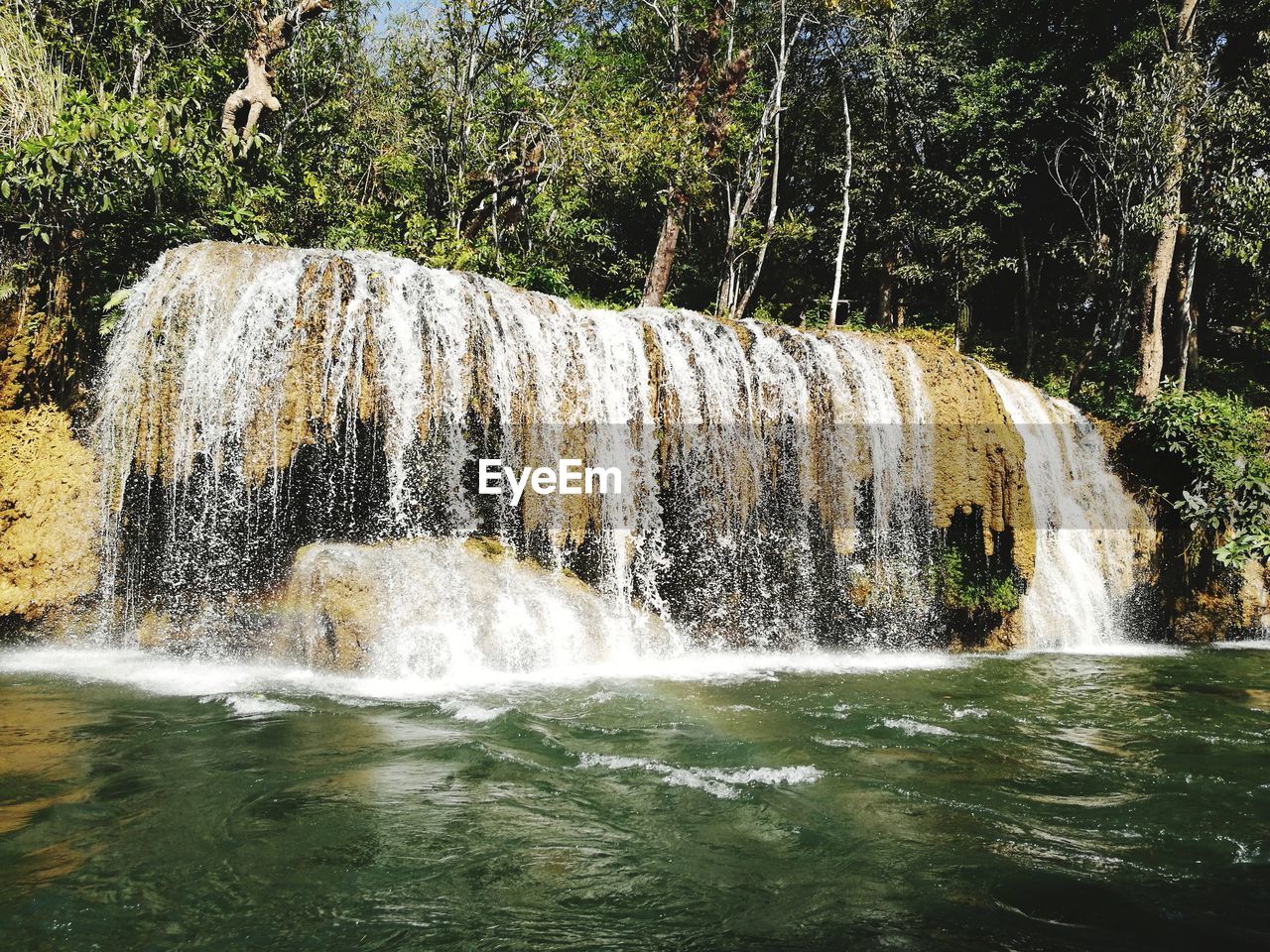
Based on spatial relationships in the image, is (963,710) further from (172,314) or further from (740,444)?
(172,314)

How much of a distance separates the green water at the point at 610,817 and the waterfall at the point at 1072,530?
13.0 feet

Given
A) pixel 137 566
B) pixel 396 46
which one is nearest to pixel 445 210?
pixel 396 46

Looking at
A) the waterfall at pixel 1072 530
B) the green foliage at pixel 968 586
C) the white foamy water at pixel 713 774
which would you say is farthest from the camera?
the waterfall at pixel 1072 530

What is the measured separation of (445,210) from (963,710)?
45.0ft

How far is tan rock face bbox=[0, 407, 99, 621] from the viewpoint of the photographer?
8.51 meters

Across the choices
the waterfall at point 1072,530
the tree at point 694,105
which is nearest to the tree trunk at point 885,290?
the tree at point 694,105

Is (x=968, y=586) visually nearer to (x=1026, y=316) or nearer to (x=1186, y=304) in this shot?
(x=1186, y=304)

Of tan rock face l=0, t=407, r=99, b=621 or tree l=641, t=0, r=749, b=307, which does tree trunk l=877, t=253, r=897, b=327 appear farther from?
tan rock face l=0, t=407, r=99, b=621

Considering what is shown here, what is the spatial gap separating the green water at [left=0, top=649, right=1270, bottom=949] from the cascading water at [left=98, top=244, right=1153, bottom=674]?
204 cm

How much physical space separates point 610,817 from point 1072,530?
10.3 m

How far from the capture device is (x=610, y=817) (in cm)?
454

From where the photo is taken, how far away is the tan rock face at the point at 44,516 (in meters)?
8.51

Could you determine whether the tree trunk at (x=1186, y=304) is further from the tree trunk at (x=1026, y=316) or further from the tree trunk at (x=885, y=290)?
the tree trunk at (x=885, y=290)

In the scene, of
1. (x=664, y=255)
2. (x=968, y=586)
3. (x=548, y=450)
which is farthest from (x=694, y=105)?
(x=968, y=586)
